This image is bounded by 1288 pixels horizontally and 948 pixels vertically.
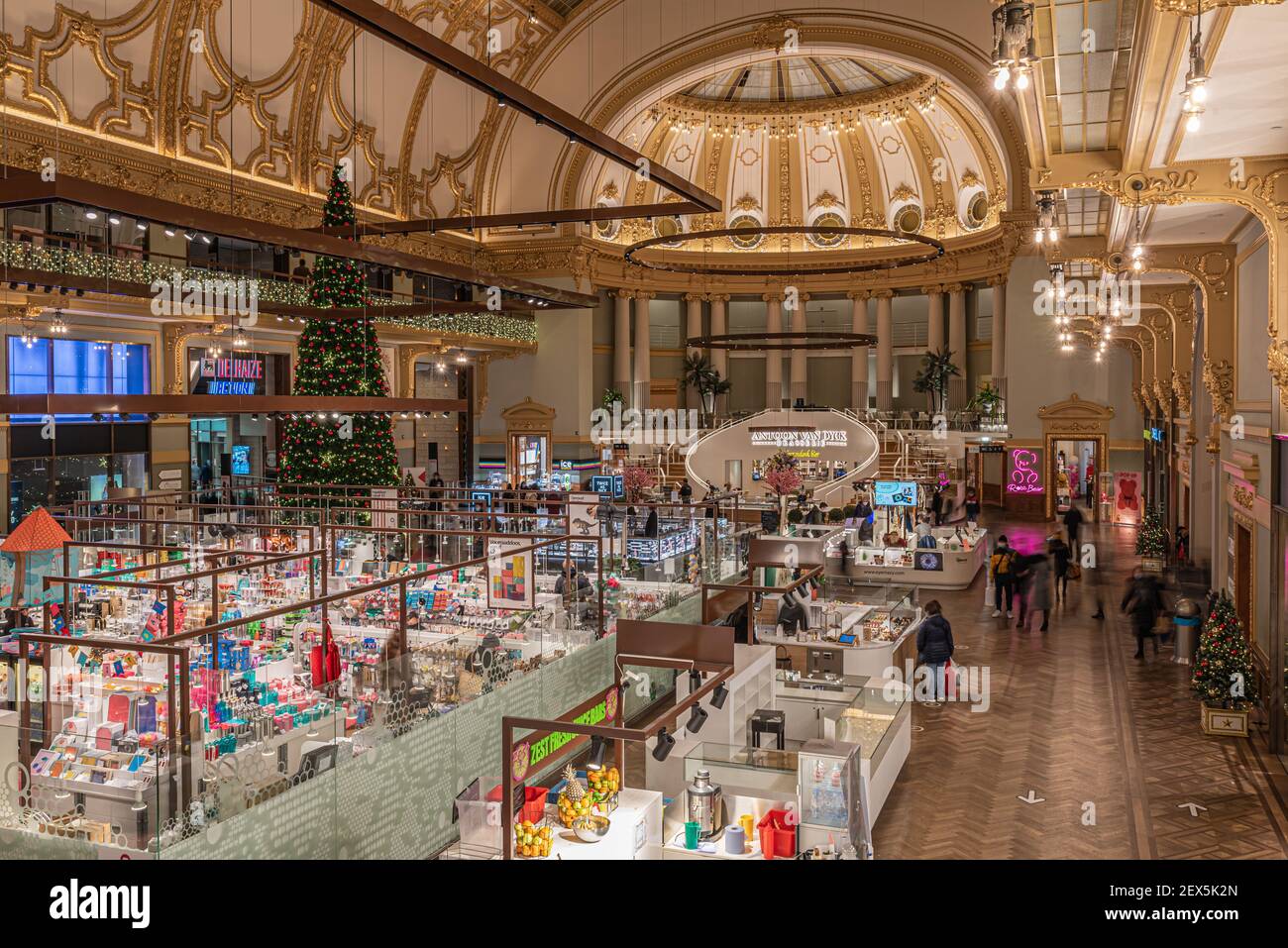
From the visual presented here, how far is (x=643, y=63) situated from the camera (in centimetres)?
2562

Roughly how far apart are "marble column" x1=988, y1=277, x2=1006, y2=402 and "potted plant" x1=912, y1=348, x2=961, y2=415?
236 cm

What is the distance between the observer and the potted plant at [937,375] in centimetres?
2884

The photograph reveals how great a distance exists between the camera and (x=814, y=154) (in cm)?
3016

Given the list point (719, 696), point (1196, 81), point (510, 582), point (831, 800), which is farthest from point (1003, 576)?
point (1196, 81)

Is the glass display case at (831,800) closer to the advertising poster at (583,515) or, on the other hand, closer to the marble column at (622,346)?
the advertising poster at (583,515)

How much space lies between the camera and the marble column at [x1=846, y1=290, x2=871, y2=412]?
30422mm

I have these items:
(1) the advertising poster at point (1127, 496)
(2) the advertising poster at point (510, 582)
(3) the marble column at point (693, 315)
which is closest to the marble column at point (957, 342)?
(1) the advertising poster at point (1127, 496)

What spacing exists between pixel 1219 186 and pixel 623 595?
6403 millimetres

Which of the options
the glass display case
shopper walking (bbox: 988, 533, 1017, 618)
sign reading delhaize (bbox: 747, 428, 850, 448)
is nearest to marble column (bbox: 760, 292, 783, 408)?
sign reading delhaize (bbox: 747, 428, 850, 448)

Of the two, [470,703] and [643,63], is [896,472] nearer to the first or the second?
[643,63]

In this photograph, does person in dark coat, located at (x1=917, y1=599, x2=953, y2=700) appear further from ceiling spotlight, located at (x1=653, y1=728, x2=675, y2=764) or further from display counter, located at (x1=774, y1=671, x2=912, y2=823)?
ceiling spotlight, located at (x1=653, y1=728, x2=675, y2=764)

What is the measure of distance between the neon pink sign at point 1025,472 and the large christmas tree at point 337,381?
51.9ft

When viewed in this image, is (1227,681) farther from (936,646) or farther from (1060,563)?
(1060,563)

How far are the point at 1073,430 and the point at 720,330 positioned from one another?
1149 centimetres
